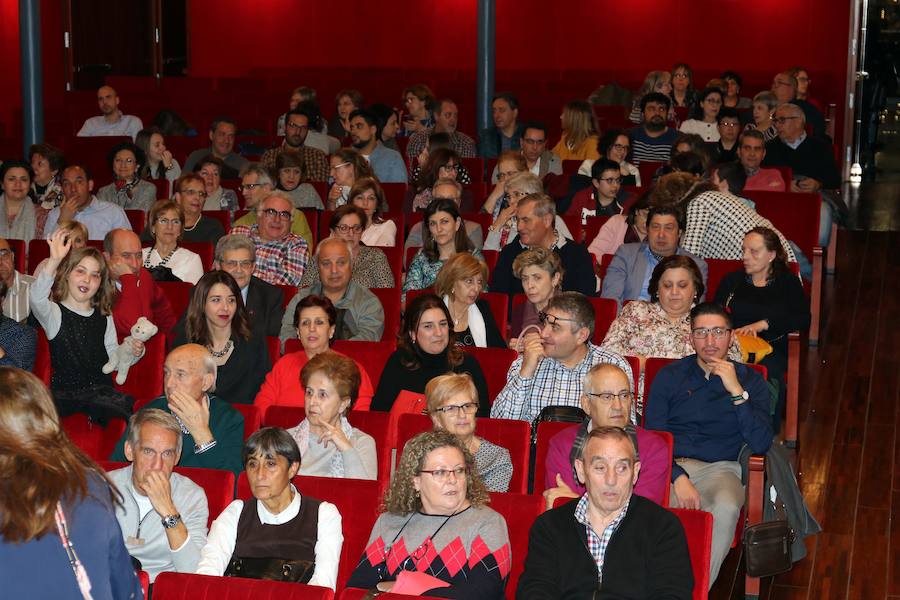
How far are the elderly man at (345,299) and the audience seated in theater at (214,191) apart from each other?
82.2 inches

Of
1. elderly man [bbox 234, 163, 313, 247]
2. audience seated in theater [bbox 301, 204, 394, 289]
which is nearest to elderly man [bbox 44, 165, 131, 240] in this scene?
elderly man [bbox 234, 163, 313, 247]

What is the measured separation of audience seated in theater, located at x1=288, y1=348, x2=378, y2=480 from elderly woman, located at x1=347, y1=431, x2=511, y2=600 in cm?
52

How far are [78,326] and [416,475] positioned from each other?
1.95 meters

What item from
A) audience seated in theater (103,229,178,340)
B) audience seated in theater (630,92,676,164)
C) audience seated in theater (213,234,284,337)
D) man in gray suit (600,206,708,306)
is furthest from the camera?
audience seated in theater (630,92,676,164)

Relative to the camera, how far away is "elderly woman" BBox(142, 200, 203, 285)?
6066 mm

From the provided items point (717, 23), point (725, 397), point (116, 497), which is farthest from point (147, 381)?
point (717, 23)

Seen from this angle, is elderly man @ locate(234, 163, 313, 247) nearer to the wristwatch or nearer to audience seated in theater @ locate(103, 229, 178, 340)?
audience seated in theater @ locate(103, 229, 178, 340)

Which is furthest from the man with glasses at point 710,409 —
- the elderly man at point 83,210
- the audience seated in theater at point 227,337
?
the elderly man at point 83,210

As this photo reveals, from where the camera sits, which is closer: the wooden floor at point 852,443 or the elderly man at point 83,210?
the wooden floor at point 852,443

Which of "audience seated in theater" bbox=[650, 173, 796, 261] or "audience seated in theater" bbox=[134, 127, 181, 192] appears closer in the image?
"audience seated in theater" bbox=[650, 173, 796, 261]

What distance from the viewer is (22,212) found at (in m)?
6.98

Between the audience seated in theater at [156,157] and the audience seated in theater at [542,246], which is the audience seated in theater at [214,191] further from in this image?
the audience seated in theater at [542,246]

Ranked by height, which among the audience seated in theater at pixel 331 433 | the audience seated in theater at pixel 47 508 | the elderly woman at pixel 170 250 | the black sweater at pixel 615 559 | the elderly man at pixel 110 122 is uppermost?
the elderly man at pixel 110 122

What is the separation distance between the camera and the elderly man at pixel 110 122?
9609mm
